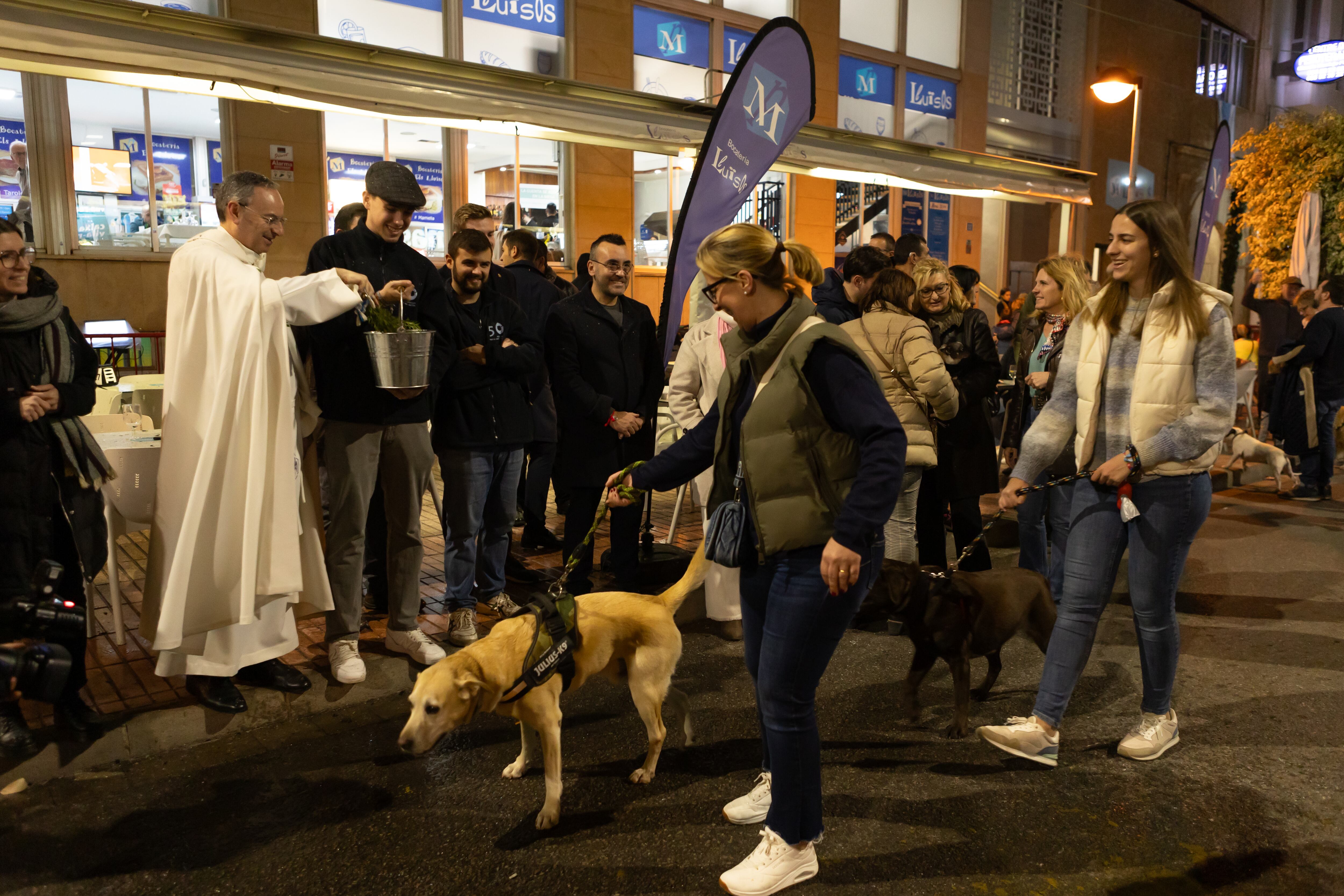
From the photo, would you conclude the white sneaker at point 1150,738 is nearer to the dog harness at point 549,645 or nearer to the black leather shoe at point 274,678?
the dog harness at point 549,645

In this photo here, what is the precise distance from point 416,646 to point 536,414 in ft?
7.66

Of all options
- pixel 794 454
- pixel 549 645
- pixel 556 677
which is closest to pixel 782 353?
pixel 794 454

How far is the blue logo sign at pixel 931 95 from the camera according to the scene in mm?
20547

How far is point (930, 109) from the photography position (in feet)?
68.6

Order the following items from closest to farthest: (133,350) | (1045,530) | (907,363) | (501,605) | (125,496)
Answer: (125,496), (907,363), (501,605), (1045,530), (133,350)

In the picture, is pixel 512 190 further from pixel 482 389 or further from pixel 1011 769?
pixel 1011 769

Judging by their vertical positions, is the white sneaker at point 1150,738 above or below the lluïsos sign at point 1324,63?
below

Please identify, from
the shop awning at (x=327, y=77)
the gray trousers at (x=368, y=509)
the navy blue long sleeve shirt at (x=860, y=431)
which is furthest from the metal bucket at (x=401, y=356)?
the shop awning at (x=327, y=77)

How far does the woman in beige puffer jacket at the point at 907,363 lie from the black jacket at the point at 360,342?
2.24m

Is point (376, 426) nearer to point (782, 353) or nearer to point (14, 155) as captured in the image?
point (782, 353)

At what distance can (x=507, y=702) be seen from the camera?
3.28 m

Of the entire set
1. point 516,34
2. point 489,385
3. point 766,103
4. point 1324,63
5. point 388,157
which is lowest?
point 489,385

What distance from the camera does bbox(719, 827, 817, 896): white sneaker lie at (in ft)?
9.55

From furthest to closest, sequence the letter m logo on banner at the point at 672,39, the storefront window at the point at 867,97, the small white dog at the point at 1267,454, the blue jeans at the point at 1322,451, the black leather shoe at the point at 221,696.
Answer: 1. the storefront window at the point at 867,97
2. the letter m logo on banner at the point at 672,39
3. the blue jeans at the point at 1322,451
4. the small white dog at the point at 1267,454
5. the black leather shoe at the point at 221,696
